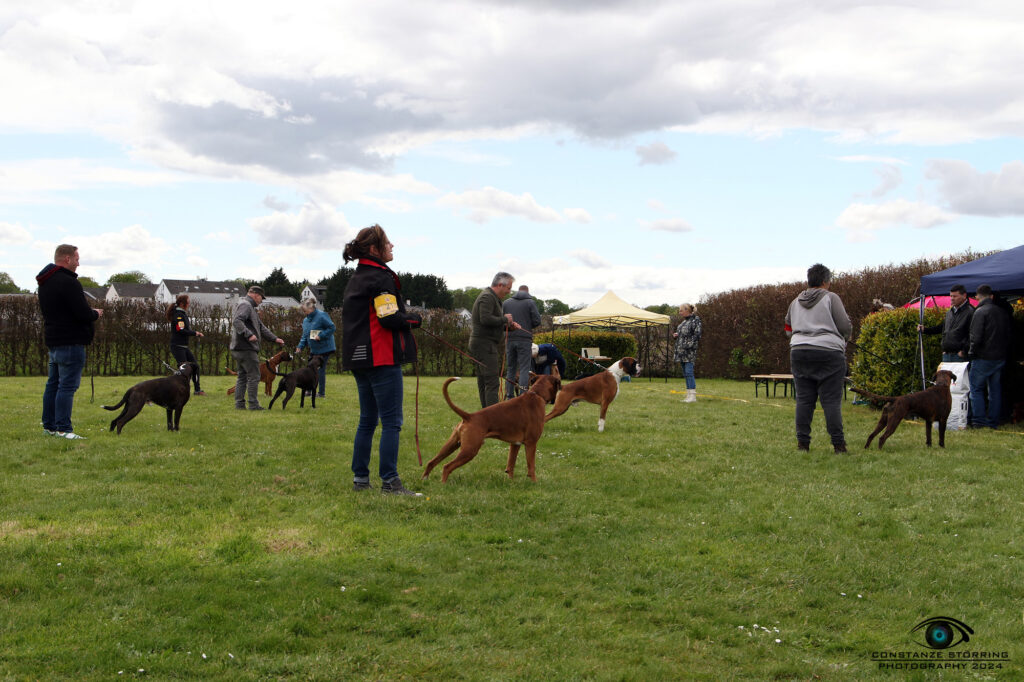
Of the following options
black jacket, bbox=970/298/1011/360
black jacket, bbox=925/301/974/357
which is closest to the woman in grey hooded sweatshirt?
black jacket, bbox=970/298/1011/360

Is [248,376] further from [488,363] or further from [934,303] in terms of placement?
[934,303]

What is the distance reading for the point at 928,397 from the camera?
24.9ft

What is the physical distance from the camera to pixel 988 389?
9289 mm

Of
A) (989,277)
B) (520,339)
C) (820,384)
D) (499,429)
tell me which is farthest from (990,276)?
(499,429)

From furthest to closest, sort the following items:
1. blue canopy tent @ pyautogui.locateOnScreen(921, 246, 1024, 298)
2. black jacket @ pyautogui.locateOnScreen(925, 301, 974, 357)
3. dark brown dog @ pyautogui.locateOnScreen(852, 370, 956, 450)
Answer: black jacket @ pyautogui.locateOnScreen(925, 301, 974, 357) < blue canopy tent @ pyautogui.locateOnScreen(921, 246, 1024, 298) < dark brown dog @ pyautogui.locateOnScreen(852, 370, 956, 450)

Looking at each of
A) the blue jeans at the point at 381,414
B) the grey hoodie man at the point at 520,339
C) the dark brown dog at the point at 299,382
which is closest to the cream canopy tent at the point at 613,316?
the grey hoodie man at the point at 520,339

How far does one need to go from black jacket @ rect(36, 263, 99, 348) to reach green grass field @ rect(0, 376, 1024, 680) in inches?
41.4

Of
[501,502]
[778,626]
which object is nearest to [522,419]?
[501,502]

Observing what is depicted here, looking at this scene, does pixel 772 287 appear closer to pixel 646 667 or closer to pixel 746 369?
pixel 746 369

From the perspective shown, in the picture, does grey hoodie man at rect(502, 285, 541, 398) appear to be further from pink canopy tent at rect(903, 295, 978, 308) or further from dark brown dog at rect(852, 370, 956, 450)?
pink canopy tent at rect(903, 295, 978, 308)

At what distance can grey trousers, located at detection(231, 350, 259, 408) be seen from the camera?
10.4m

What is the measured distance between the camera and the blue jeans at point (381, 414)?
5.31 m

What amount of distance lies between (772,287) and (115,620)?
18186mm

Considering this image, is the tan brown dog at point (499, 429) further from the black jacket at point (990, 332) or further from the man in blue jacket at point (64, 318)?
the black jacket at point (990, 332)
